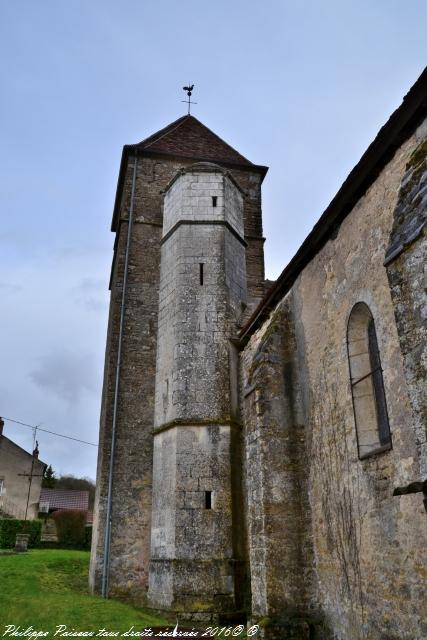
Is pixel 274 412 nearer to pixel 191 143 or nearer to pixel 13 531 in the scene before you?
pixel 191 143

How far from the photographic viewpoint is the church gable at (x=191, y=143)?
51.8 feet

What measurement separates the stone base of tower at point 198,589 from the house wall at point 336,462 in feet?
4.81

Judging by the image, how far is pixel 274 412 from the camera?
833 cm

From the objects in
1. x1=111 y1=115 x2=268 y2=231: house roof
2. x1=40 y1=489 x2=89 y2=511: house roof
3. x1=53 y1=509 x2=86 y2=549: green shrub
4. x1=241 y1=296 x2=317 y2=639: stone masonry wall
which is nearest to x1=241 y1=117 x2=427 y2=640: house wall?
x1=241 y1=296 x2=317 y2=639: stone masonry wall

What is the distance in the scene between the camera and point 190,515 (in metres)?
9.45

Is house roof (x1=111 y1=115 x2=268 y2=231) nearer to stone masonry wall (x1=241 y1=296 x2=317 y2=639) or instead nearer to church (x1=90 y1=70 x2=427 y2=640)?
church (x1=90 y1=70 x2=427 y2=640)

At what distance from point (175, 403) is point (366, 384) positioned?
15.1 ft

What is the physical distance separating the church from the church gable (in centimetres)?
167

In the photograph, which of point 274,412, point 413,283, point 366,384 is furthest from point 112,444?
point 413,283

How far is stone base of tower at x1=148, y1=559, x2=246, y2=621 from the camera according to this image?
345 inches

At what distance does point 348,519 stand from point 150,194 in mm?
10424

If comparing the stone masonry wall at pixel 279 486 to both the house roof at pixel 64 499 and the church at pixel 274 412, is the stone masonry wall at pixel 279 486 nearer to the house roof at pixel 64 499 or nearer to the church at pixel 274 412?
the church at pixel 274 412

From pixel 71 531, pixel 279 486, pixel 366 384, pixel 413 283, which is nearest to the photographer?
pixel 413 283

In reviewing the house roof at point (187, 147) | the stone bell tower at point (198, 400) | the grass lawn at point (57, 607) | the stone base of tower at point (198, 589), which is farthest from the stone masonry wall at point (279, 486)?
the house roof at point (187, 147)
